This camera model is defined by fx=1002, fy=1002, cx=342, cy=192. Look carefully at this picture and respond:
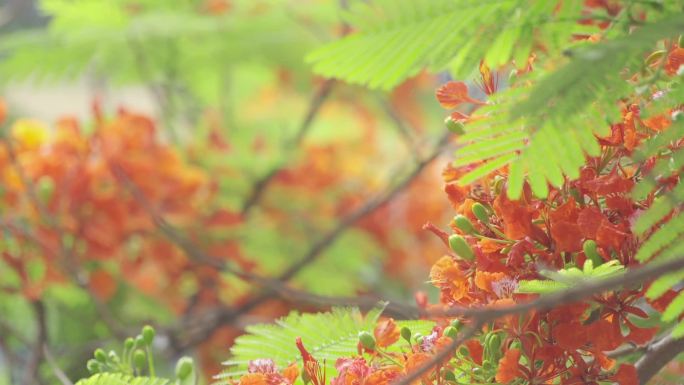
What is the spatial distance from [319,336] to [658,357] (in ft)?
0.90

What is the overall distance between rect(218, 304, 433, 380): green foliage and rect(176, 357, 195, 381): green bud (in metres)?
0.03

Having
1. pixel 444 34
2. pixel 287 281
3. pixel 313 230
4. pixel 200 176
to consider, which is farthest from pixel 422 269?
pixel 444 34

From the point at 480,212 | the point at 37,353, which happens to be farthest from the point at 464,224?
the point at 37,353

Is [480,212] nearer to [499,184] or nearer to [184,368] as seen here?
[499,184]

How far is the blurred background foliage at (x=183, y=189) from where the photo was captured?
1974mm

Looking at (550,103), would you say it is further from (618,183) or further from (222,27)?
(222,27)

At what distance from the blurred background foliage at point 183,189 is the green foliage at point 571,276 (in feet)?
3.41

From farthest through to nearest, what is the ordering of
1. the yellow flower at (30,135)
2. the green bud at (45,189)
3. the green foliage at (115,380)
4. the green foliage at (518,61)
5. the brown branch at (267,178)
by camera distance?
the brown branch at (267,178) → the yellow flower at (30,135) → the green bud at (45,189) → the green foliage at (115,380) → the green foliage at (518,61)

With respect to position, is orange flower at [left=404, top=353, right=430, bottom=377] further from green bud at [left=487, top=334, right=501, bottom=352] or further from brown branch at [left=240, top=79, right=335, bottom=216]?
brown branch at [left=240, top=79, right=335, bottom=216]

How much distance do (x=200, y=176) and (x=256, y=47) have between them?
0.42 metres

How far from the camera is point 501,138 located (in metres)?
0.70

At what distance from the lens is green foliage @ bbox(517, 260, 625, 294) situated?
0.61 m

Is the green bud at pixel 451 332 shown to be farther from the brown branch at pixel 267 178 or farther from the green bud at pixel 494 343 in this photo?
the brown branch at pixel 267 178

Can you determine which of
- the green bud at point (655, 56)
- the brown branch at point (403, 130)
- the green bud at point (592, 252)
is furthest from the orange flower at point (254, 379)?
the brown branch at point (403, 130)
